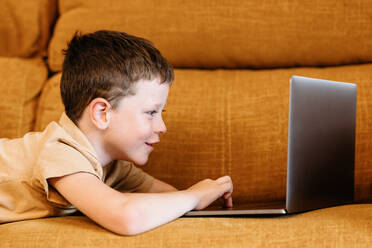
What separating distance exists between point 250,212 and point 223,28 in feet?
A: 2.38

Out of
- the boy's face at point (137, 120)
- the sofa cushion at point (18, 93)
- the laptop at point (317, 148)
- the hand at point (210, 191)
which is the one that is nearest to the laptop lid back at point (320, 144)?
the laptop at point (317, 148)

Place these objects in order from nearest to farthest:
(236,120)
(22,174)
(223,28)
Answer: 1. (22,174)
2. (236,120)
3. (223,28)

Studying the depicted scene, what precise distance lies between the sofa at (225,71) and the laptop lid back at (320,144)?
22 cm

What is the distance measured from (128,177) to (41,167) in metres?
0.36

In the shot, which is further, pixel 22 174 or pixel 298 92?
pixel 22 174

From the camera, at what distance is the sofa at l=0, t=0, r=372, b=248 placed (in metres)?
1.32

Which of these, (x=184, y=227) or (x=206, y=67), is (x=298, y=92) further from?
(x=206, y=67)

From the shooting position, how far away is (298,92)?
35.3 inches

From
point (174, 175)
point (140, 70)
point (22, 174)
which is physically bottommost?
point (174, 175)

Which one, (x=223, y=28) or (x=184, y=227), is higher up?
(x=223, y=28)

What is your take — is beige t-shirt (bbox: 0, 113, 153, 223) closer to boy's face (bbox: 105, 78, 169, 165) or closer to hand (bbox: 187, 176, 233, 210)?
boy's face (bbox: 105, 78, 169, 165)

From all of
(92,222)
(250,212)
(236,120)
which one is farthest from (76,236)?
(236,120)

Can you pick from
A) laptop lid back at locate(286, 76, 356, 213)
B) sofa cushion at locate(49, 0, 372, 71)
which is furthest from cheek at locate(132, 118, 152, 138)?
sofa cushion at locate(49, 0, 372, 71)

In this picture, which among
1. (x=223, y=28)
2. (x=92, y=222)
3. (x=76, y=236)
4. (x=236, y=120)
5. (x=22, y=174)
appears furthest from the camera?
(x=223, y=28)
